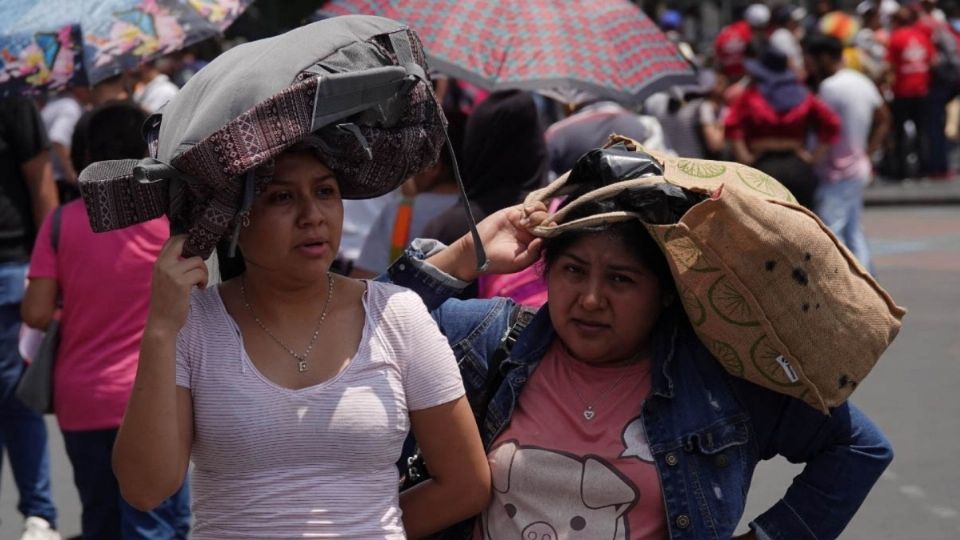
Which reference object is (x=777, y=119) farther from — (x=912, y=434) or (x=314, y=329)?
(x=314, y=329)

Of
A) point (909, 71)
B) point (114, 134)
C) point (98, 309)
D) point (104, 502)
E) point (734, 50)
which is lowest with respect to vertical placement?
point (909, 71)

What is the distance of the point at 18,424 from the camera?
5922mm

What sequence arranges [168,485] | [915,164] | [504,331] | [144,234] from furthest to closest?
1. [915,164]
2. [144,234]
3. [504,331]
4. [168,485]

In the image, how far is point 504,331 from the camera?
3.05 meters

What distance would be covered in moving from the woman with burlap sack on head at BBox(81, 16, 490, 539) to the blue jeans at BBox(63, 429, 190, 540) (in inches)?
85.3

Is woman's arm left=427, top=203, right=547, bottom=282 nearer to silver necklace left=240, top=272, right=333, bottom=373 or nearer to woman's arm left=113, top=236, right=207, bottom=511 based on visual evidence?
silver necklace left=240, top=272, right=333, bottom=373

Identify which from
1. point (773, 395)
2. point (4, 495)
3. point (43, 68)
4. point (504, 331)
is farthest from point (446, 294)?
point (4, 495)

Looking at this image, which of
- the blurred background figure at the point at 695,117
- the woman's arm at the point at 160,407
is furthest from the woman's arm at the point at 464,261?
the blurred background figure at the point at 695,117

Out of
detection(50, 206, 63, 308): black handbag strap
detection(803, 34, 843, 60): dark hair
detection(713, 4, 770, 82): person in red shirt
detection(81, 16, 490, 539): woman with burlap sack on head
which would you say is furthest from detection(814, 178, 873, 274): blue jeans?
detection(81, 16, 490, 539): woman with burlap sack on head

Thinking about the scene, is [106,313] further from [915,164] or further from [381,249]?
[915,164]

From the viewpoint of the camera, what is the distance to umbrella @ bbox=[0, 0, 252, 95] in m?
4.26

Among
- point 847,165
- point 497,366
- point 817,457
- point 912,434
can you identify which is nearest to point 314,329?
point 497,366

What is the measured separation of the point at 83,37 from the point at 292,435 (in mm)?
2085

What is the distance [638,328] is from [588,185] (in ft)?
0.94
